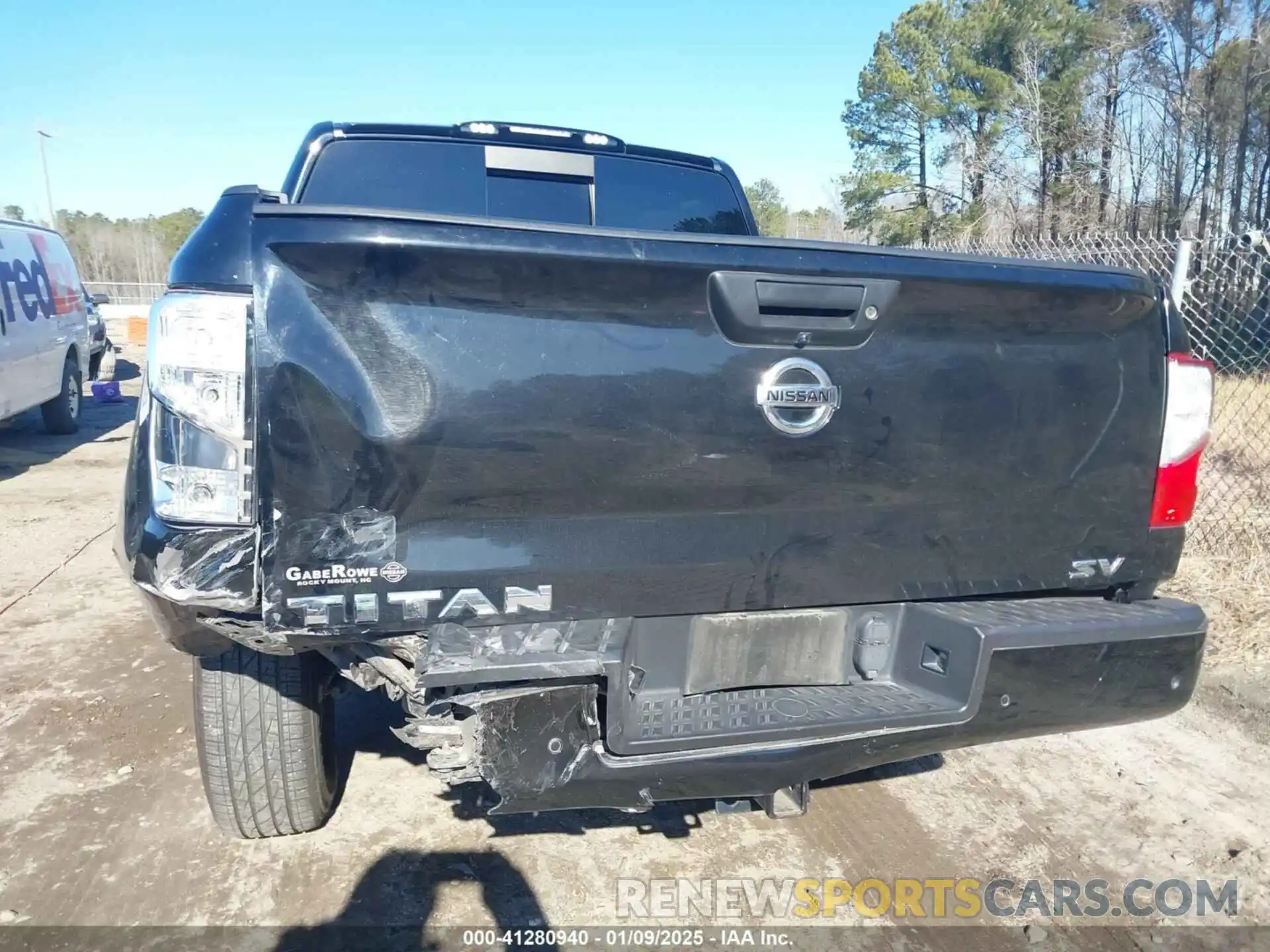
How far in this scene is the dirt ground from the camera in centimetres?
257

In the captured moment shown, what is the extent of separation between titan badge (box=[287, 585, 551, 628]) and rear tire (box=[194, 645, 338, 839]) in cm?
68

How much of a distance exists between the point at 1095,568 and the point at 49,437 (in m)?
10.8

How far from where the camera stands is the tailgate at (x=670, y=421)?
6.10 feet

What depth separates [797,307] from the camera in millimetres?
2084

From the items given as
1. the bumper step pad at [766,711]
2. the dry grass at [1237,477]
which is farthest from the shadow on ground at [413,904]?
the dry grass at [1237,477]

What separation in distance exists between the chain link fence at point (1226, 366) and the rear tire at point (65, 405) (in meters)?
9.10

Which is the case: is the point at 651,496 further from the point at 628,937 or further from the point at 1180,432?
the point at 1180,432

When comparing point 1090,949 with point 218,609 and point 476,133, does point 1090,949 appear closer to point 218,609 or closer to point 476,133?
point 218,609

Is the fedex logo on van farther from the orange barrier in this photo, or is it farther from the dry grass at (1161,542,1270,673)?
the orange barrier

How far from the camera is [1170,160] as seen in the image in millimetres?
19531

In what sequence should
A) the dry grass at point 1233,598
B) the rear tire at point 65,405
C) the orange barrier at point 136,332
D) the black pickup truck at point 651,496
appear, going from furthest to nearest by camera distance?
the orange barrier at point 136,332, the rear tire at point 65,405, the dry grass at point 1233,598, the black pickup truck at point 651,496

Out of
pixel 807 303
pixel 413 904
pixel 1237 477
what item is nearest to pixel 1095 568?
pixel 807 303

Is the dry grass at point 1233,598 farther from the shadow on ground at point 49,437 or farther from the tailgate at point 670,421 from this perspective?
the shadow on ground at point 49,437

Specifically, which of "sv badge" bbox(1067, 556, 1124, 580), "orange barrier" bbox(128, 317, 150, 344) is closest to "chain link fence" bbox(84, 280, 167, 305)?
"orange barrier" bbox(128, 317, 150, 344)
